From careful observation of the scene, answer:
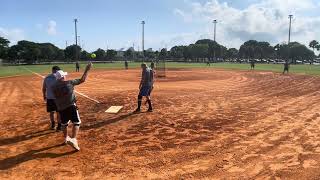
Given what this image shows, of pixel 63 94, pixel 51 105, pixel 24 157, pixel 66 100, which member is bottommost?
pixel 24 157

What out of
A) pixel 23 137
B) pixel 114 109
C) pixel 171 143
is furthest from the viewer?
pixel 114 109

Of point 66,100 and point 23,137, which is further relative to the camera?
point 23,137

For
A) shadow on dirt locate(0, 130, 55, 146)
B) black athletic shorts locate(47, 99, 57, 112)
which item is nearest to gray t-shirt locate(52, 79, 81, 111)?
shadow on dirt locate(0, 130, 55, 146)

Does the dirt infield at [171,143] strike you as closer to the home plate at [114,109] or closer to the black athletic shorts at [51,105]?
the home plate at [114,109]

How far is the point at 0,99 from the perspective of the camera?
18.8 metres

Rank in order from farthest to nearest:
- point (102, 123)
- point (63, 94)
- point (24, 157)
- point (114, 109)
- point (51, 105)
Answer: point (114, 109) < point (102, 123) < point (51, 105) < point (63, 94) < point (24, 157)

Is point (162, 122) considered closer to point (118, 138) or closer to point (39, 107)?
point (118, 138)

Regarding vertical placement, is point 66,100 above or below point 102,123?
above

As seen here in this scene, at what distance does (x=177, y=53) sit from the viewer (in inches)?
5591

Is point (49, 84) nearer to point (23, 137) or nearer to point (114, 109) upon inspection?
point (23, 137)

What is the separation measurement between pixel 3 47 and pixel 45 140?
352 ft

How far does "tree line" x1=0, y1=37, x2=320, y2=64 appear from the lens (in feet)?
365

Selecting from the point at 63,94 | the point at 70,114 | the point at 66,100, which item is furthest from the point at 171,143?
the point at 63,94

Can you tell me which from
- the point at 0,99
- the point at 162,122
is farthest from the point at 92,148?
the point at 0,99
